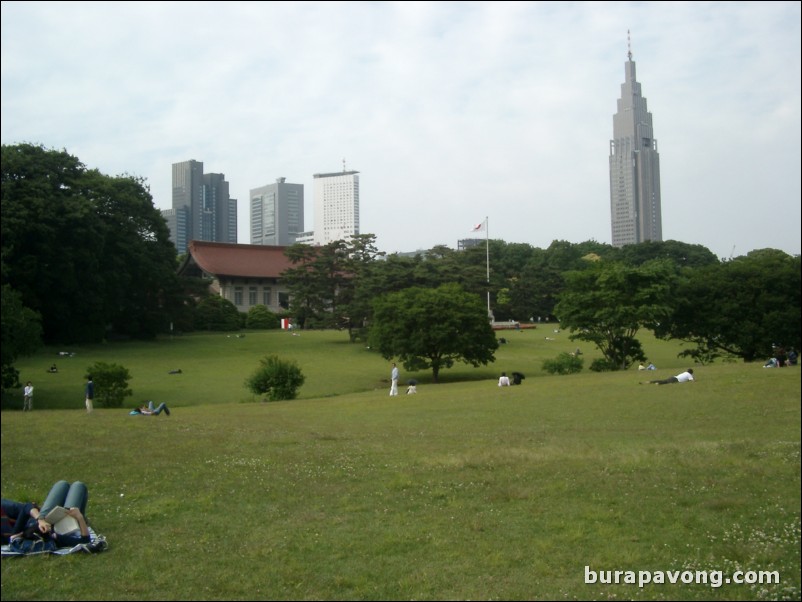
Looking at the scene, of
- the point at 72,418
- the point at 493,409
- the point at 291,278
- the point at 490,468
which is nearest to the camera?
the point at 490,468

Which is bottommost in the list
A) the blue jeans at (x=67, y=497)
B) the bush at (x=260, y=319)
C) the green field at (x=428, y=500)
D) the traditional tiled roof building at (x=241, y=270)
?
the green field at (x=428, y=500)

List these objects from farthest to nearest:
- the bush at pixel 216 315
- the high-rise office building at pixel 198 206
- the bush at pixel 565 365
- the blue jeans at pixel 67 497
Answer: the high-rise office building at pixel 198 206, the bush at pixel 216 315, the bush at pixel 565 365, the blue jeans at pixel 67 497

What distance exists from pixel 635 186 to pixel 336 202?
143ft

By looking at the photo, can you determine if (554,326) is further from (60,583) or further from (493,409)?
(60,583)

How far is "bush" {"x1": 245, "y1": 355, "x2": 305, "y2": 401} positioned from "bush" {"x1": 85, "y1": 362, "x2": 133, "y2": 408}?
4.70 m

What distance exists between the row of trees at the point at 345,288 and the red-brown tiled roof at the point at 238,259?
8.86 meters

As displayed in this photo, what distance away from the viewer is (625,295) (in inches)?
1359

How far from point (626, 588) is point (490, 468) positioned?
14.4 feet

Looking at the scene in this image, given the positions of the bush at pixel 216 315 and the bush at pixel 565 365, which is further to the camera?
the bush at pixel 216 315

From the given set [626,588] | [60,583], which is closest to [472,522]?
[626,588]

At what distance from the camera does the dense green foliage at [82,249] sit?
36688 millimetres

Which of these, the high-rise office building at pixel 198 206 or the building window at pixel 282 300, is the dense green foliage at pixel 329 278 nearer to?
the building window at pixel 282 300

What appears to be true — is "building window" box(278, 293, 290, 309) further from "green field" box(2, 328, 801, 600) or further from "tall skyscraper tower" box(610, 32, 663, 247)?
"green field" box(2, 328, 801, 600)

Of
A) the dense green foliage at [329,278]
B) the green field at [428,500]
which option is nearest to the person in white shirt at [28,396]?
the green field at [428,500]
